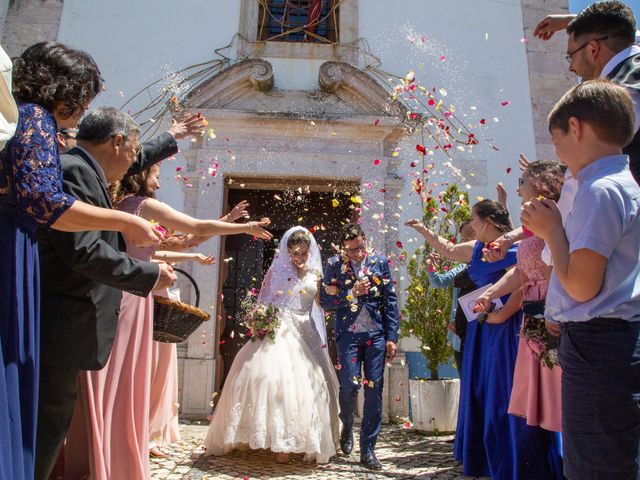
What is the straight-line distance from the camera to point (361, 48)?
7926 mm

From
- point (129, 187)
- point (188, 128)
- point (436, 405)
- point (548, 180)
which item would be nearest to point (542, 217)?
point (548, 180)

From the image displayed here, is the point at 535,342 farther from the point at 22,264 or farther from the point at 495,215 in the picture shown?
the point at 22,264

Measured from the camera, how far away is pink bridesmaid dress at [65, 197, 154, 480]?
9.11 ft

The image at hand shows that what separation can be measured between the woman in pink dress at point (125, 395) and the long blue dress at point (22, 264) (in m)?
0.66

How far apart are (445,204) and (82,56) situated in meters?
5.33

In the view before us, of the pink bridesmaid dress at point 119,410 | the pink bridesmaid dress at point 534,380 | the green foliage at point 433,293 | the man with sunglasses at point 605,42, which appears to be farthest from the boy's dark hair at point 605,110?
the green foliage at point 433,293

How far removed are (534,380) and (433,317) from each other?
3.20m

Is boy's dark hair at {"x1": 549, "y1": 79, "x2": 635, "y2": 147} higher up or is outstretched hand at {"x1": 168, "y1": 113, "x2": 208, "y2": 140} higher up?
outstretched hand at {"x1": 168, "y1": 113, "x2": 208, "y2": 140}

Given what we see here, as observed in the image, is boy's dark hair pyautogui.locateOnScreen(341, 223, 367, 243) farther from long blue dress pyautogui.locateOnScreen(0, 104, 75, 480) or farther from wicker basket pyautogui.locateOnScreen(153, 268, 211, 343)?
long blue dress pyautogui.locateOnScreen(0, 104, 75, 480)

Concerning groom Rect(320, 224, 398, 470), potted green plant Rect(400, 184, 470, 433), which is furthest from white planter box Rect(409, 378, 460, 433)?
groom Rect(320, 224, 398, 470)

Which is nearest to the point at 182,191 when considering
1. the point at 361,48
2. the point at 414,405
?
the point at 361,48

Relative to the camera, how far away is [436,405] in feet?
20.9

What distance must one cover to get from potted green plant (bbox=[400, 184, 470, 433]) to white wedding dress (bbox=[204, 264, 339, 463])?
Answer: 1426 mm

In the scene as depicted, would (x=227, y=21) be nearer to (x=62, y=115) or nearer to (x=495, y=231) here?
(x=495, y=231)
